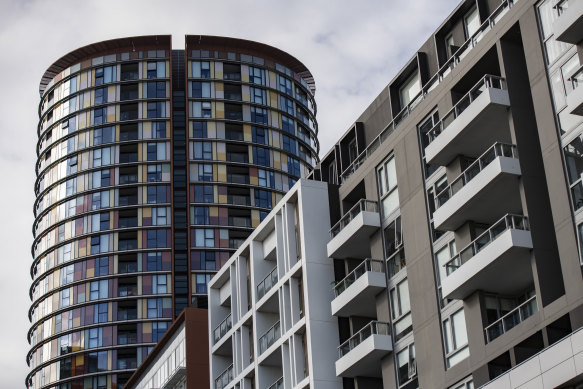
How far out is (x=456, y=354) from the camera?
145 feet

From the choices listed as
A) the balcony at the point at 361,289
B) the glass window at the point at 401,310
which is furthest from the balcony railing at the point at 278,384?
the glass window at the point at 401,310

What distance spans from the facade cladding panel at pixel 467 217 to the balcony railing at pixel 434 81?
0.08 m

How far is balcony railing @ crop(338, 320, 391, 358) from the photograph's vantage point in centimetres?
5053

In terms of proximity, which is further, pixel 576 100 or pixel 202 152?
pixel 202 152

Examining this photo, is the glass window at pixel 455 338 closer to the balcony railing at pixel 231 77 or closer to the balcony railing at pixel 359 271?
the balcony railing at pixel 359 271

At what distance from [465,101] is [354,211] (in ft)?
34.9

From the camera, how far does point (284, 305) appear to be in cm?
5822

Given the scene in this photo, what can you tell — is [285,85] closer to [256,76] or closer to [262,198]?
[256,76]

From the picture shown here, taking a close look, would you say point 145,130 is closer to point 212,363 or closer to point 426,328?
point 212,363

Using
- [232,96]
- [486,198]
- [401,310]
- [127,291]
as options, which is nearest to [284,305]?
[401,310]

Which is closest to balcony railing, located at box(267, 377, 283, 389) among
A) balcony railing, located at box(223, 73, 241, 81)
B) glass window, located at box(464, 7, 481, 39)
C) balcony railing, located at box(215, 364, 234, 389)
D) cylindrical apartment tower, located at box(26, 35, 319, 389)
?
balcony railing, located at box(215, 364, 234, 389)

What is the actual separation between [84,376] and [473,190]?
284ft

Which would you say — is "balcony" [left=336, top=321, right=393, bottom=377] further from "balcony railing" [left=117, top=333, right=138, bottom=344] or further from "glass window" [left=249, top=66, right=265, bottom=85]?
Result: "glass window" [left=249, top=66, right=265, bottom=85]

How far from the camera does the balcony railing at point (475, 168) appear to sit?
42.5 metres
